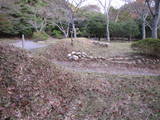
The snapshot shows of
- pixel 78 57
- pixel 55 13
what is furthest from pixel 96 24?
pixel 78 57

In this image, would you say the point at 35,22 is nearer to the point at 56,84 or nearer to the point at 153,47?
the point at 153,47

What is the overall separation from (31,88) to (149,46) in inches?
256

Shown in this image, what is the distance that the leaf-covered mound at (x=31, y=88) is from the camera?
95.3 inches

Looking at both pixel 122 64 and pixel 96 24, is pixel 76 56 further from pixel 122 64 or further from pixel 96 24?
pixel 96 24

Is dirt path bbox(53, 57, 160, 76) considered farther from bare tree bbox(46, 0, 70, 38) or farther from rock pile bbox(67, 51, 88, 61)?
bare tree bbox(46, 0, 70, 38)

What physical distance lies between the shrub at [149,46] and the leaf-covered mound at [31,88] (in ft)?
16.7

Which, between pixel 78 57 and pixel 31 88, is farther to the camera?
pixel 78 57

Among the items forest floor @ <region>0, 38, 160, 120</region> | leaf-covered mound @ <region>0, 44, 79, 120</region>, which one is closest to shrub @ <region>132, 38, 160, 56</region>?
forest floor @ <region>0, 38, 160, 120</region>

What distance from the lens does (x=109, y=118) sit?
2.58m

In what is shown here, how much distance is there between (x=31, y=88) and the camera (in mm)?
2930

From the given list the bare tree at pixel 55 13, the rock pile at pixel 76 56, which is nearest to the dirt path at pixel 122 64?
the rock pile at pixel 76 56

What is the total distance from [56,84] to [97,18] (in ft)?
53.9

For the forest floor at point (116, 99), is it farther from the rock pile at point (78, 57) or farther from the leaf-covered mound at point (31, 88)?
the rock pile at point (78, 57)

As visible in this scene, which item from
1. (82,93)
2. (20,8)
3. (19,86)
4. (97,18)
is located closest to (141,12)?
(97,18)
